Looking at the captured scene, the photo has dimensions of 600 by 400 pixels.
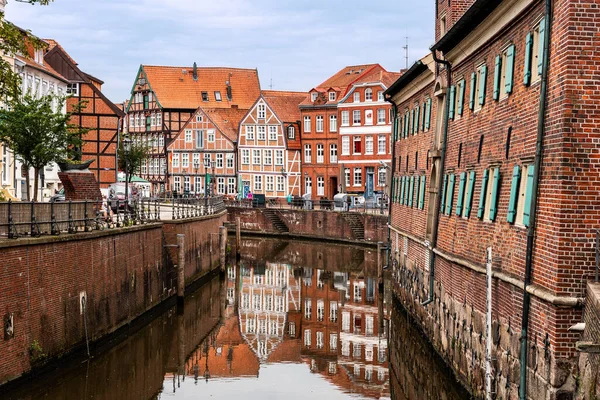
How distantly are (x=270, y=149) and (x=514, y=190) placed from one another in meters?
74.1

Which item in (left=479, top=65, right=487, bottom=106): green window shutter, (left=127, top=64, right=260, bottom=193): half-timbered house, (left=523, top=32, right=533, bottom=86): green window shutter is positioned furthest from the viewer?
(left=127, top=64, right=260, bottom=193): half-timbered house

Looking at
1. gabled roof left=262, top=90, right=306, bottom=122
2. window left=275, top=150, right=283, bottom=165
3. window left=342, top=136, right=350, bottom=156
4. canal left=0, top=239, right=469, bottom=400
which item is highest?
gabled roof left=262, top=90, right=306, bottom=122

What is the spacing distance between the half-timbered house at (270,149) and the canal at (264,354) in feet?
159

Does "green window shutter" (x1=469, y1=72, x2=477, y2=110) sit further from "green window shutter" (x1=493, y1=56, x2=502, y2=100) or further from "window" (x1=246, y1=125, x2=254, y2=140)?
"window" (x1=246, y1=125, x2=254, y2=140)

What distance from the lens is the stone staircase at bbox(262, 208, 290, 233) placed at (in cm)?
6956

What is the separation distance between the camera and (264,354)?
1025 inches

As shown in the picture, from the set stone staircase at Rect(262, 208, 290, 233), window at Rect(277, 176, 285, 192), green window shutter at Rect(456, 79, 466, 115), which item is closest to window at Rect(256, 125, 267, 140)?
window at Rect(277, 176, 285, 192)

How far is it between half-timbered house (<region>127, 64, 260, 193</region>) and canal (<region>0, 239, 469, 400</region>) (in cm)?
6134

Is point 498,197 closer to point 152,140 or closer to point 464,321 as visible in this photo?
point 464,321

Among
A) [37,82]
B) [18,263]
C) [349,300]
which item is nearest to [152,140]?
[37,82]

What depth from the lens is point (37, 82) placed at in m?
55.0

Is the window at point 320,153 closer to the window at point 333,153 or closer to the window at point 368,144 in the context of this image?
the window at point 333,153

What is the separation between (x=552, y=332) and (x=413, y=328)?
48.3 ft

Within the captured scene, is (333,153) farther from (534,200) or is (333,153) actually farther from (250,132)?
(534,200)
